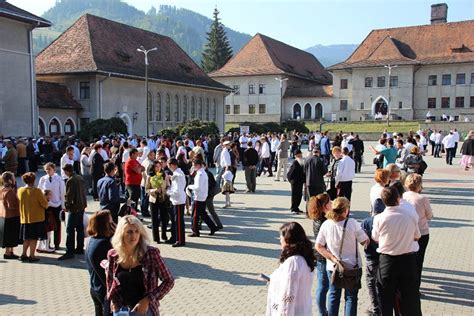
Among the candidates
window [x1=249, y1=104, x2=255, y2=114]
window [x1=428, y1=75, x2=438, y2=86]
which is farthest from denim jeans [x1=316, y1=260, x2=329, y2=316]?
window [x1=249, y1=104, x2=255, y2=114]

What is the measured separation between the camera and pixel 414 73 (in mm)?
74500

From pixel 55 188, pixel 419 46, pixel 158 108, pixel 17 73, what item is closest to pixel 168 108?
pixel 158 108

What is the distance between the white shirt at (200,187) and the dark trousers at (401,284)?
610cm

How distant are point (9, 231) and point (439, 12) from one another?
90.4 meters

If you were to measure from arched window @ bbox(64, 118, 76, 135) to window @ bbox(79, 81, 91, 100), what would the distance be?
7.52 ft

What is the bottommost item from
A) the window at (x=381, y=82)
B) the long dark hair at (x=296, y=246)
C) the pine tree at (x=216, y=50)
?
the long dark hair at (x=296, y=246)

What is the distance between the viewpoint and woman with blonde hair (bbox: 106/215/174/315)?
4.72 meters

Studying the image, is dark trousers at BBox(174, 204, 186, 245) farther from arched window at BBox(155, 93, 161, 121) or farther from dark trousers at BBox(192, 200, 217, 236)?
arched window at BBox(155, 93, 161, 121)

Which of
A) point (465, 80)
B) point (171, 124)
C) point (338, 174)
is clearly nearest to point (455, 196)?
point (338, 174)

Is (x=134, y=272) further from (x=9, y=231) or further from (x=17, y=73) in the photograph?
(x=17, y=73)

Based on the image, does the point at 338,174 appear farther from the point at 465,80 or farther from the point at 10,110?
the point at 465,80

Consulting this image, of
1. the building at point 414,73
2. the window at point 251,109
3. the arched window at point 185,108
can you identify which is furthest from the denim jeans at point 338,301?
the window at point 251,109

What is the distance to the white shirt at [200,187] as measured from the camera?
11.9 meters

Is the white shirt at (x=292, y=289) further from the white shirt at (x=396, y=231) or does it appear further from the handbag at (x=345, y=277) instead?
the white shirt at (x=396, y=231)
